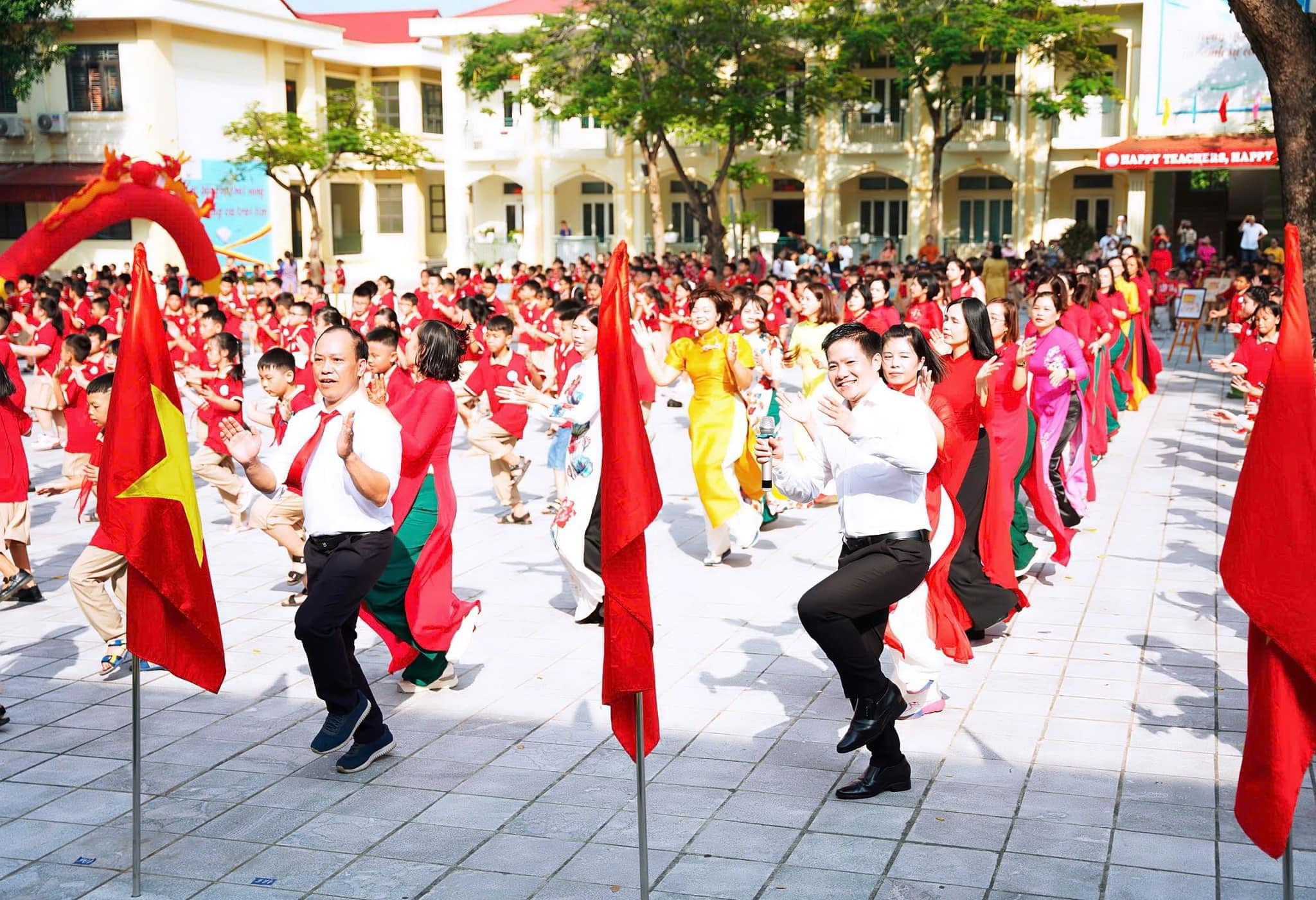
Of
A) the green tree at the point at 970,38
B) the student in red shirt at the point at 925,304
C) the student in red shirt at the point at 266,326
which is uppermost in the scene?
the green tree at the point at 970,38

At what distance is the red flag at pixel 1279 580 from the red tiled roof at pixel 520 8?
36.4 metres

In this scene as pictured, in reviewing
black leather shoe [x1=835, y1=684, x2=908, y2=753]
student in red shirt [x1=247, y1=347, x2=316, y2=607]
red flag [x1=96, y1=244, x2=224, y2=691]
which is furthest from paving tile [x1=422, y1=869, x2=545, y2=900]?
student in red shirt [x1=247, y1=347, x2=316, y2=607]

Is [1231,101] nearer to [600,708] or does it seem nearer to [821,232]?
[821,232]

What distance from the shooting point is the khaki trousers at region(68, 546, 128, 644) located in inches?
265

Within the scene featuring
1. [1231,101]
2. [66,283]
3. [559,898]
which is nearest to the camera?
[559,898]

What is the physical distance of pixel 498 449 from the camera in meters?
10.3

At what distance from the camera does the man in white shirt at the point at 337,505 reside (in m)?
5.32

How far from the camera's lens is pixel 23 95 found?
100ft

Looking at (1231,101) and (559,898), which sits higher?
(1231,101)

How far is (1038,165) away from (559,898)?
33.5 meters

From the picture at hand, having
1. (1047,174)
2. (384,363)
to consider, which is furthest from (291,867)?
(1047,174)

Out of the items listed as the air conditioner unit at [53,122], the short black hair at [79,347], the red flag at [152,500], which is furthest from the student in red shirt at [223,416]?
the air conditioner unit at [53,122]

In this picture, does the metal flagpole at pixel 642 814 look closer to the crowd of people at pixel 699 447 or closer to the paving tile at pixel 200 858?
the crowd of people at pixel 699 447

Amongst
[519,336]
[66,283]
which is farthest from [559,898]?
[66,283]
